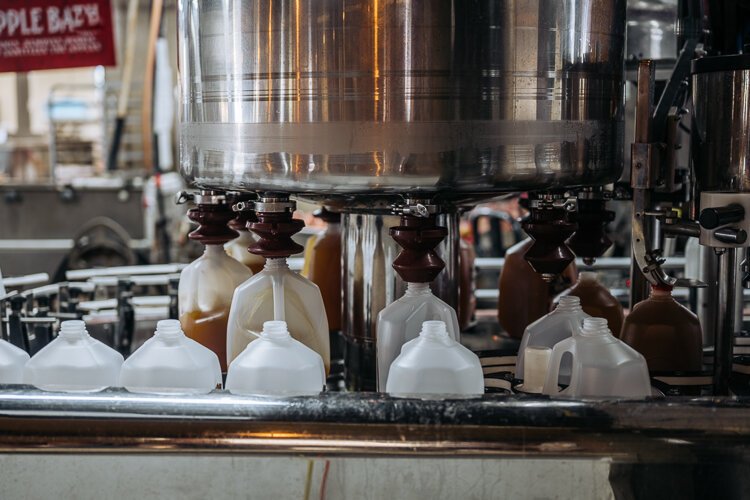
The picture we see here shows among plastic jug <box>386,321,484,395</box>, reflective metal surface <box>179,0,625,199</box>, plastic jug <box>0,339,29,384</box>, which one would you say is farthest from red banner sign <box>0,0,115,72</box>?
plastic jug <box>386,321,484,395</box>

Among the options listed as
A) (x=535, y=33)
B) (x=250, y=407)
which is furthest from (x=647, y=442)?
(x=535, y=33)

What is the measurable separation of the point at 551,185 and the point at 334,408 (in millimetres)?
458

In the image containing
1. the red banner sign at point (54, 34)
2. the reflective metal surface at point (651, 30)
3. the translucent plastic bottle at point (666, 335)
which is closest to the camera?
the translucent plastic bottle at point (666, 335)

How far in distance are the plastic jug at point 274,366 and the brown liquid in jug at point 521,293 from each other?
0.66 m

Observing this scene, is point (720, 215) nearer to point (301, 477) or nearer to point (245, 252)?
point (301, 477)

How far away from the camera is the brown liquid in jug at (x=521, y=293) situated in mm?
1617

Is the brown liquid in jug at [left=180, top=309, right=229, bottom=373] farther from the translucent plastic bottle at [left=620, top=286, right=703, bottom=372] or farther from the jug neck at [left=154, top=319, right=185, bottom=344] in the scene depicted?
the translucent plastic bottle at [left=620, top=286, right=703, bottom=372]

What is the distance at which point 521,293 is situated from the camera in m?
1.63

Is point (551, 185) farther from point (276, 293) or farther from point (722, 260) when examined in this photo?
point (276, 293)

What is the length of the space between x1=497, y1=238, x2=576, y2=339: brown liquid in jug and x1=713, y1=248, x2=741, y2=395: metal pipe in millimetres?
451

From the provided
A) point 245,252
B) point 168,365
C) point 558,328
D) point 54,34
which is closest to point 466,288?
point 245,252

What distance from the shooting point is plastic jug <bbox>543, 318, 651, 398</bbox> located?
1030 millimetres

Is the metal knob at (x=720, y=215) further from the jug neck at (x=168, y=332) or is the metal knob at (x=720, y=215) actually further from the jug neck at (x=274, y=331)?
the jug neck at (x=168, y=332)

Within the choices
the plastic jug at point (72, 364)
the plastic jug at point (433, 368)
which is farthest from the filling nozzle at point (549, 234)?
the plastic jug at point (72, 364)
